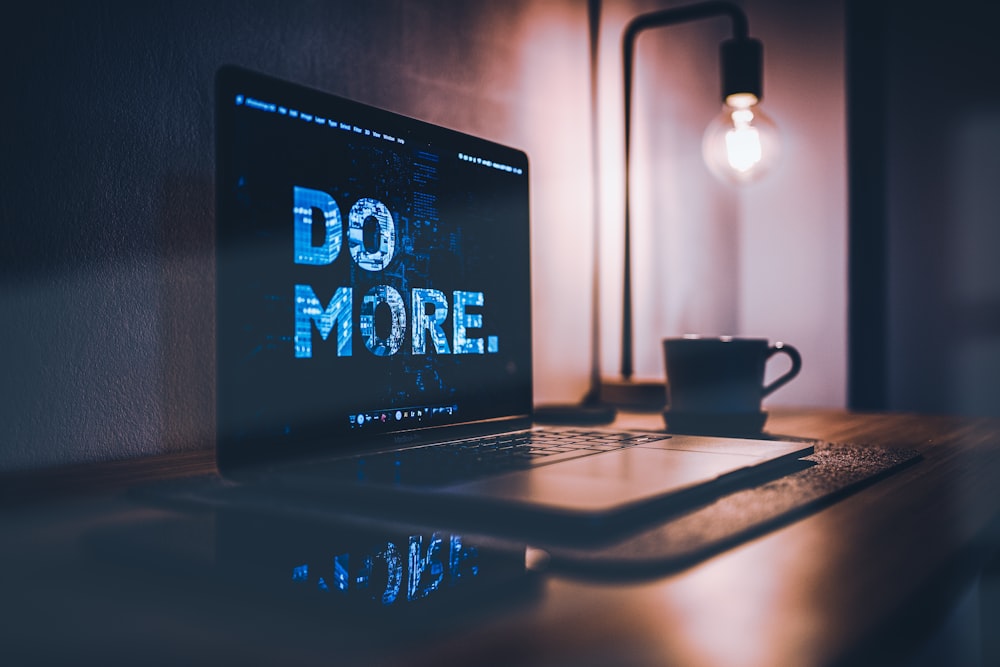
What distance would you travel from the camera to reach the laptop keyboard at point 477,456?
1.70 feet

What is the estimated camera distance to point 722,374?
37.5 inches

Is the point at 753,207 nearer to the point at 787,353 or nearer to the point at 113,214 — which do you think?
the point at 787,353

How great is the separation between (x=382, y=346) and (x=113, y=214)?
27 centimetres

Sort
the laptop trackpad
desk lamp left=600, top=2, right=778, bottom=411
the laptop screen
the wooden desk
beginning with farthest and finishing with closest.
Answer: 1. desk lamp left=600, top=2, right=778, bottom=411
2. the laptop screen
3. the laptop trackpad
4. the wooden desk

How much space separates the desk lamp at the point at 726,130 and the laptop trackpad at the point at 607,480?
65 cm

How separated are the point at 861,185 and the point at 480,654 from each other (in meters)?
1.64

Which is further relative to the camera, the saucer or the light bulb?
the light bulb

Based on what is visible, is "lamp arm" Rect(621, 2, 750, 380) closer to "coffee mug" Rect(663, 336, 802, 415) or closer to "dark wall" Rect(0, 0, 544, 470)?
"coffee mug" Rect(663, 336, 802, 415)

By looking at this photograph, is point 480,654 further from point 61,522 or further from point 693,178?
point 693,178

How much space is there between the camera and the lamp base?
48.7 inches

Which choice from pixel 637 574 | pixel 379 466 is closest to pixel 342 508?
pixel 379 466

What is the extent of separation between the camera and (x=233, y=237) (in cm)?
55

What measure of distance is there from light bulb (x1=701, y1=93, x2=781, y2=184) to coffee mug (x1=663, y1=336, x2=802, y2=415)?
478 mm

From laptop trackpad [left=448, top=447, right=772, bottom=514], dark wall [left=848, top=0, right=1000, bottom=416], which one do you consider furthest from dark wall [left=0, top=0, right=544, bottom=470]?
dark wall [left=848, top=0, right=1000, bottom=416]
